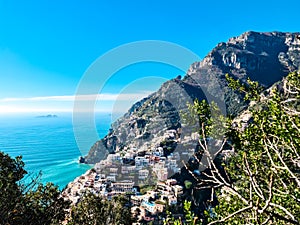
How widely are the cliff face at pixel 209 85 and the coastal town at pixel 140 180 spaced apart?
6272 millimetres

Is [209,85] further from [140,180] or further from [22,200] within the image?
[22,200]

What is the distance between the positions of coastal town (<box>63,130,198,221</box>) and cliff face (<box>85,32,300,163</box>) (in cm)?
627

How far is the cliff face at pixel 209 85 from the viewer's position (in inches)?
2297

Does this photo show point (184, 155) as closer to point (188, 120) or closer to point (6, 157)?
point (6, 157)

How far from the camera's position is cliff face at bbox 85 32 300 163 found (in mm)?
58344

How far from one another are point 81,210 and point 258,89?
836cm

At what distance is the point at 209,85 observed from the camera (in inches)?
2869

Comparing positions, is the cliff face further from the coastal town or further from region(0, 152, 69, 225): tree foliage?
region(0, 152, 69, 225): tree foliage

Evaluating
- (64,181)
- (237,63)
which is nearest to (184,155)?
(64,181)

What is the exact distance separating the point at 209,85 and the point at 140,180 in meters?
47.1

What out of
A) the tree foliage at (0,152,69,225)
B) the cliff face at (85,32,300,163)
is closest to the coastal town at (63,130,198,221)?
the cliff face at (85,32,300,163)

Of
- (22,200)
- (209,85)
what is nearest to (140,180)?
(22,200)

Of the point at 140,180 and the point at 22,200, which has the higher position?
the point at 22,200

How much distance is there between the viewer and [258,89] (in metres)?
3.39
